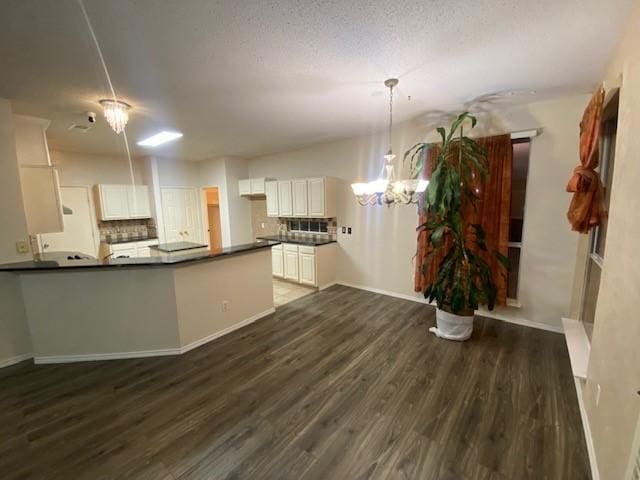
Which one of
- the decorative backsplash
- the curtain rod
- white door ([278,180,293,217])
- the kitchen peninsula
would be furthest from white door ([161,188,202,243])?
the curtain rod

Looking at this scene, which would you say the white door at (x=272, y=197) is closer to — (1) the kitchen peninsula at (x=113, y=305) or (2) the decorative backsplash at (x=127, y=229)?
(1) the kitchen peninsula at (x=113, y=305)

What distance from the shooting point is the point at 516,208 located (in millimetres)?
3377

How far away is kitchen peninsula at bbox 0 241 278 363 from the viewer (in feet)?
8.54

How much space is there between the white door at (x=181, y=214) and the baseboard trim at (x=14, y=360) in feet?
11.7

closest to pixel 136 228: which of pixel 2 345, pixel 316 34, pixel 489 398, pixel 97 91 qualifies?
pixel 2 345

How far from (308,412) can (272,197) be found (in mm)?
4145

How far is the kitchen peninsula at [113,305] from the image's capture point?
2602 mm

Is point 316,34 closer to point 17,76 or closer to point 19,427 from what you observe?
point 17,76

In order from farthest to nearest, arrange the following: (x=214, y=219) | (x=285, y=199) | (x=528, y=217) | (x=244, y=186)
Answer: (x=214, y=219) → (x=244, y=186) → (x=285, y=199) → (x=528, y=217)

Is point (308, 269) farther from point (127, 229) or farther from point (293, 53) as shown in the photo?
point (127, 229)

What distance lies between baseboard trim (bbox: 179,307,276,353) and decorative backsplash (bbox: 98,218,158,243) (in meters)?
3.90

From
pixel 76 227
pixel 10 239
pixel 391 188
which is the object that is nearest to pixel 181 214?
pixel 76 227

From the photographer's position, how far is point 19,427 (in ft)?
6.20

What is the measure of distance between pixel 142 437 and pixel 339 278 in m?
3.67
